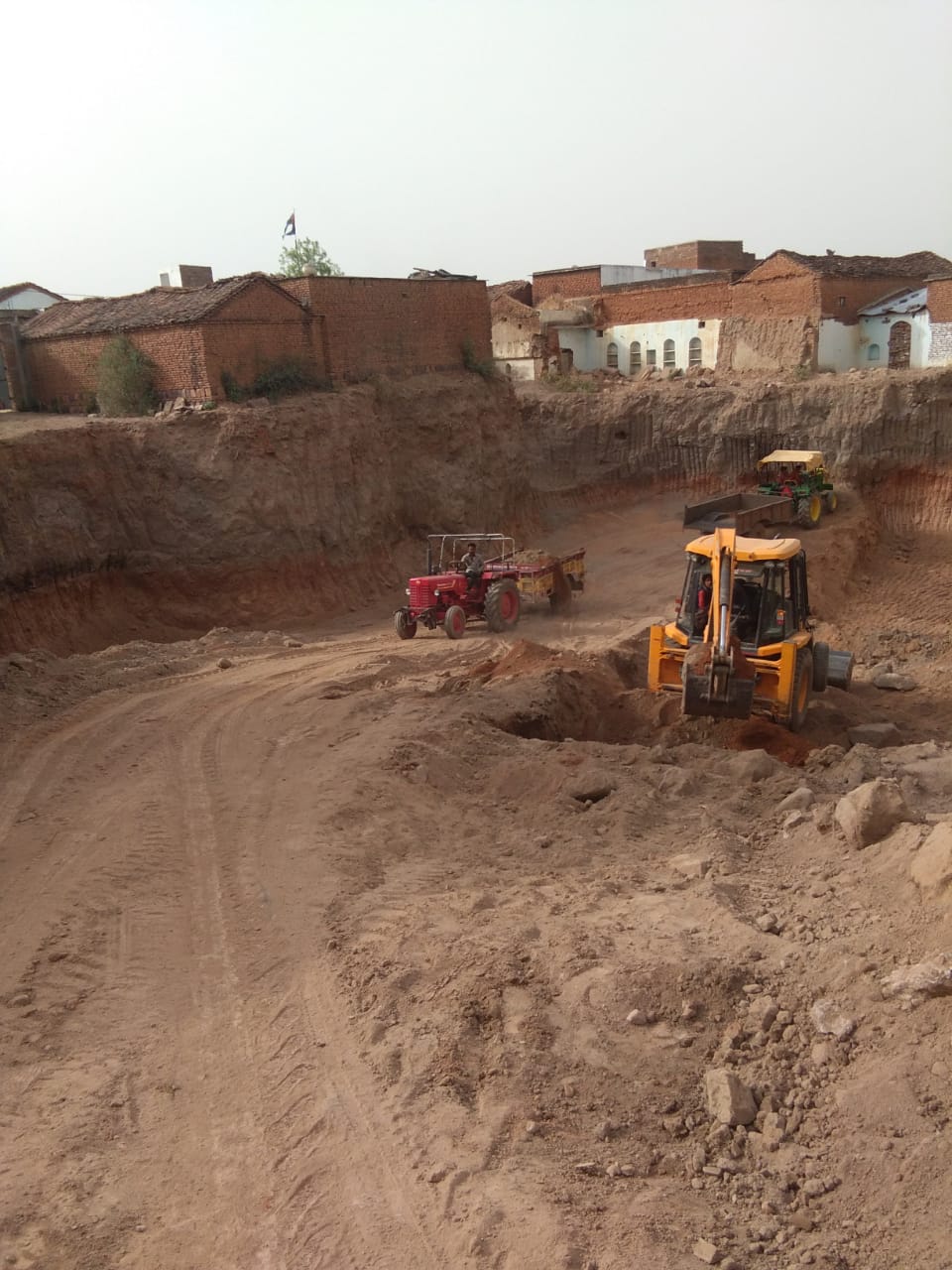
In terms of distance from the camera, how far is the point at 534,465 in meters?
30.1

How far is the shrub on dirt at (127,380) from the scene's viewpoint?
21375 mm

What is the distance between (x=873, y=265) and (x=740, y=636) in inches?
974

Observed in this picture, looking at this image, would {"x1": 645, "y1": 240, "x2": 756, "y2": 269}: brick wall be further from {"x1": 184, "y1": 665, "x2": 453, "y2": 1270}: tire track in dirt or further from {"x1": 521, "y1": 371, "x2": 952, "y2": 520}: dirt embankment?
{"x1": 184, "y1": 665, "x2": 453, "y2": 1270}: tire track in dirt

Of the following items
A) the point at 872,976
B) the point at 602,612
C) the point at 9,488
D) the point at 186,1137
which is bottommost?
the point at 602,612

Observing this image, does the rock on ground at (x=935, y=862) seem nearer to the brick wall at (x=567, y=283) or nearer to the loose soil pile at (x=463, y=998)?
the loose soil pile at (x=463, y=998)

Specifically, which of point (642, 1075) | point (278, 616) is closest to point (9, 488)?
point (278, 616)

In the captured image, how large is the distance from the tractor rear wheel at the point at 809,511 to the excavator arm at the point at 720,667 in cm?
1343

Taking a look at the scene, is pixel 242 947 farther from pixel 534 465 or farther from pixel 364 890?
pixel 534 465

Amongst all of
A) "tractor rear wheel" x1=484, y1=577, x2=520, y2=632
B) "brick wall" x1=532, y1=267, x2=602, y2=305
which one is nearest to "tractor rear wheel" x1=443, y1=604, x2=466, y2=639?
"tractor rear wheel" x1=484, y1=577, x2=520, y2=632

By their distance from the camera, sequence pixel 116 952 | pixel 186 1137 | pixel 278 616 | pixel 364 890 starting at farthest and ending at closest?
pixel 278 616 → pixel 364 890 → pixel 116 952 → pixel 186 1137

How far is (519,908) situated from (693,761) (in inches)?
161

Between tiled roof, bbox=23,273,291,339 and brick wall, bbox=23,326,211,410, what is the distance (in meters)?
0.20

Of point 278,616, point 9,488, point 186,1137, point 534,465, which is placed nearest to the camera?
point 186,1137

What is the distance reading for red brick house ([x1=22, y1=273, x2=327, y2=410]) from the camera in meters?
21.2
